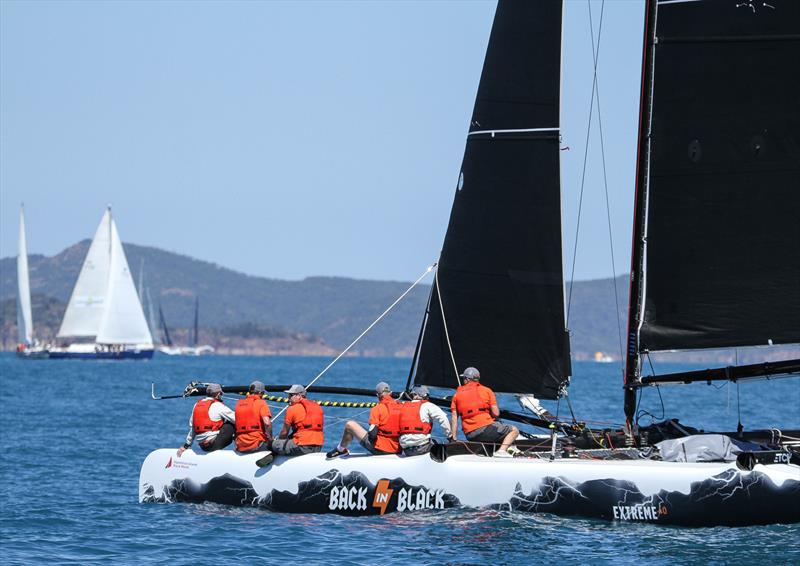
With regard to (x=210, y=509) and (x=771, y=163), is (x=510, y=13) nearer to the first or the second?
(x=771, y=163)

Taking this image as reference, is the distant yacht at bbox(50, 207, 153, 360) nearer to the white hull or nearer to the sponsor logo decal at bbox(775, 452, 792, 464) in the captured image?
the white hull

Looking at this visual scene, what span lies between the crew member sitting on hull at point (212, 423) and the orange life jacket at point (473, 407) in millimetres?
3618

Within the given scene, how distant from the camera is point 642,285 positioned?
61.9ft

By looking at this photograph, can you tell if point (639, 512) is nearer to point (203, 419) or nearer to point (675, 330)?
point (675, 330)

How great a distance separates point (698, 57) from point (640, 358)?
4.23 metres

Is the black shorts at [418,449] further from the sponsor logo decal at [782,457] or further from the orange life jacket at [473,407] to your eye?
the sponsor logo decal at [782,457]

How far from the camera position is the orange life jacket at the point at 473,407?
1856 centimetres

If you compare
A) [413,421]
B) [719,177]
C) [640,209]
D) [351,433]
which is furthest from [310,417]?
[719,177]

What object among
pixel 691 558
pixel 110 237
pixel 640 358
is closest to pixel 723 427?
pixel 640 358

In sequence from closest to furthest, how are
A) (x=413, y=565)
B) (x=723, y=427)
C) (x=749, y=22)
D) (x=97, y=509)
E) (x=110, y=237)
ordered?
(x=413, y=565)
(x=749, y=22)
(x=97, y=509)
(x=723, y=427)
(x=110, y=237)

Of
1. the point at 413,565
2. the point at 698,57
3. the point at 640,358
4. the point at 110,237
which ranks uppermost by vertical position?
the point at 110,237

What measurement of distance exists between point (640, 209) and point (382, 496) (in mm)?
5363

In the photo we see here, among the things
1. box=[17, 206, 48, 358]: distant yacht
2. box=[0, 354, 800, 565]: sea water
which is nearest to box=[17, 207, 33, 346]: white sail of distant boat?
box=[17, 206, 48, 358]: distant yacht

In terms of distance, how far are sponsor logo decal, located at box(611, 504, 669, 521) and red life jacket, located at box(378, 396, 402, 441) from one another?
3.33 metres
